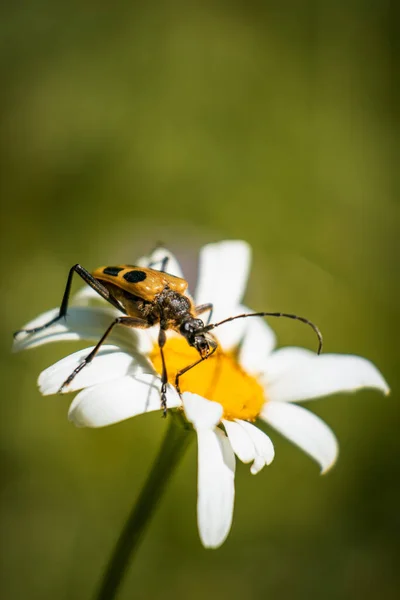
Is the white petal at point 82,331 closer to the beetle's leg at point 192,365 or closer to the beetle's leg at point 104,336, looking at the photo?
the beetle's leg at point 104,336

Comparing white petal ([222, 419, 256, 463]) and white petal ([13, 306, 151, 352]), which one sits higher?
white petal ([13, 306, 151, 352])

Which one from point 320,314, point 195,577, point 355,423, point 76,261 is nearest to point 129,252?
point 76,261

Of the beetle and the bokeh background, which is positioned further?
the bokeh background

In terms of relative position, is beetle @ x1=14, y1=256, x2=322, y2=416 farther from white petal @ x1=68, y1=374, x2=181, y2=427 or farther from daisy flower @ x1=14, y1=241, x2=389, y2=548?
white petal @ x1=68, y1=374, x2=181, y2=427

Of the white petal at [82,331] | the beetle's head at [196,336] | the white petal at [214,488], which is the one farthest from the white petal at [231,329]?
the white petal at [214,488]

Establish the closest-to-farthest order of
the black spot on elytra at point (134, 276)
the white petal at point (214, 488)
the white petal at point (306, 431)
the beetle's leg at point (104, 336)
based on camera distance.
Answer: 1. the white petal at point (214, 488)
2. the beetle's leg at point (104, 336)
3. the white petal at point (306, 431)
4. the black spot on elytra at point (134, 276)

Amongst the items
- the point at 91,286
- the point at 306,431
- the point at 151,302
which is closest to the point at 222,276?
the point at 151,302

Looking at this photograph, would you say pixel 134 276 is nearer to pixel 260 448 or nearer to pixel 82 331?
pixel 82 331

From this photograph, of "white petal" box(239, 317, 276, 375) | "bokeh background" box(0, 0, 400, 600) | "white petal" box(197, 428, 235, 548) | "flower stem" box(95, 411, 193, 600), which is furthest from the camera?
"bokeh background" box(0, 0, 400, 600)

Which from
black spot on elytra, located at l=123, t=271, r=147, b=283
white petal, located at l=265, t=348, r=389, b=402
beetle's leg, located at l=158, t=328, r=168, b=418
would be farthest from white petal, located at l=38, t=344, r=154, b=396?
white petal, located at l=265, t=348, r=389, b=402
